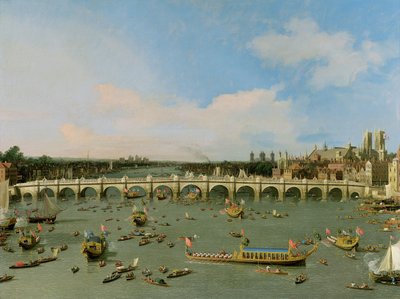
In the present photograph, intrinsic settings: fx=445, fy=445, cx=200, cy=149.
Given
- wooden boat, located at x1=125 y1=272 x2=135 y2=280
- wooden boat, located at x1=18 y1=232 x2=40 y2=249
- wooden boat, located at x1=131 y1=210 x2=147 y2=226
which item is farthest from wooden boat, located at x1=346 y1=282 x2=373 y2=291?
wooden boat, located at x1=131 y1=210 x2=147 y2=226

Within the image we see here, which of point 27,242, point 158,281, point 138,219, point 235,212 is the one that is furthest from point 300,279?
point 235,212

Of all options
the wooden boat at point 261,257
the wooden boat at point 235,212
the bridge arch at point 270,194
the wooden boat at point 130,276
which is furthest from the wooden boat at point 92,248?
the bridge arch at point 270,194

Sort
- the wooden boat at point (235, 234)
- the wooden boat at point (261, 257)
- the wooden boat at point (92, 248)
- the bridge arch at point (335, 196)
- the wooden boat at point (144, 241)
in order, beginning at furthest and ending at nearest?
1. the bridge arch at point (335, 196)
2. the wooden boat at point (235, 234)
3. the wooden boat at point (144, 241)
4. the wooden boat at point (92, 248)
5. the wooden boat at point (261, 257)

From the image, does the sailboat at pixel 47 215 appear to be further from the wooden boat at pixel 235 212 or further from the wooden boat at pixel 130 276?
the wooden boat at pixel 130 276

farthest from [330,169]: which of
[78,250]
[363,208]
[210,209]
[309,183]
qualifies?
[78,250]

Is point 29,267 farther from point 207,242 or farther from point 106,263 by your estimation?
point 207,242

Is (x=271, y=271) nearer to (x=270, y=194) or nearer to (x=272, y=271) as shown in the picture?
(x=272, y=271)
